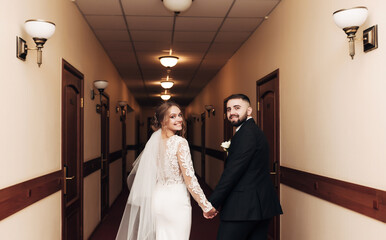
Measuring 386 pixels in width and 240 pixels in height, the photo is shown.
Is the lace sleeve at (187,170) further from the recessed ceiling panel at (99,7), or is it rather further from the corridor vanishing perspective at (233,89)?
the recessed ceiling panel at (99,7)

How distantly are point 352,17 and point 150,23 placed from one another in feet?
10.9

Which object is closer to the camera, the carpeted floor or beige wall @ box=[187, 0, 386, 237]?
beige wall @ box=[187, 0, 386, 237]

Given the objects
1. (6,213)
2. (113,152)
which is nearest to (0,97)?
(6,213)

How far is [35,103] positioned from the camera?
2963 mm

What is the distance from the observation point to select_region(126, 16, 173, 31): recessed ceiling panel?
495 cm

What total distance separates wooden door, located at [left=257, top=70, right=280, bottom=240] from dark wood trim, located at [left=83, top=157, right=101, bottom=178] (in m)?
2.45

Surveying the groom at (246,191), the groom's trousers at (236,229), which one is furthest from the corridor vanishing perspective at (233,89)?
the groom's trousers at (236,229)

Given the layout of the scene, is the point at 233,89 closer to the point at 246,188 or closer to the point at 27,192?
the point at 246,188

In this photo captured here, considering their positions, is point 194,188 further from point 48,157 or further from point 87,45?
point 87,45

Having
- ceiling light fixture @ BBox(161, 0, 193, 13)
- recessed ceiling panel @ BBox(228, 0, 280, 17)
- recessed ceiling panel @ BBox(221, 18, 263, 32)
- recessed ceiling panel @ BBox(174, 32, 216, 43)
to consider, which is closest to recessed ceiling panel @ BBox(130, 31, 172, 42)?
recessed ceiling panel @ BBox(174, 32, 216, 43)

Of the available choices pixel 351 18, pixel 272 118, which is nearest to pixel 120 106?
pixel 272 118

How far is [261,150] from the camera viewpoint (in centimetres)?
306

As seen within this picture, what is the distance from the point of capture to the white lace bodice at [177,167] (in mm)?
2979

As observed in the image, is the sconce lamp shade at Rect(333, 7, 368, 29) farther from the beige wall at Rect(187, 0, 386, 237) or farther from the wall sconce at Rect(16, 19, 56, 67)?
the wall sconce at Rect(16, 19, 56, 67)
